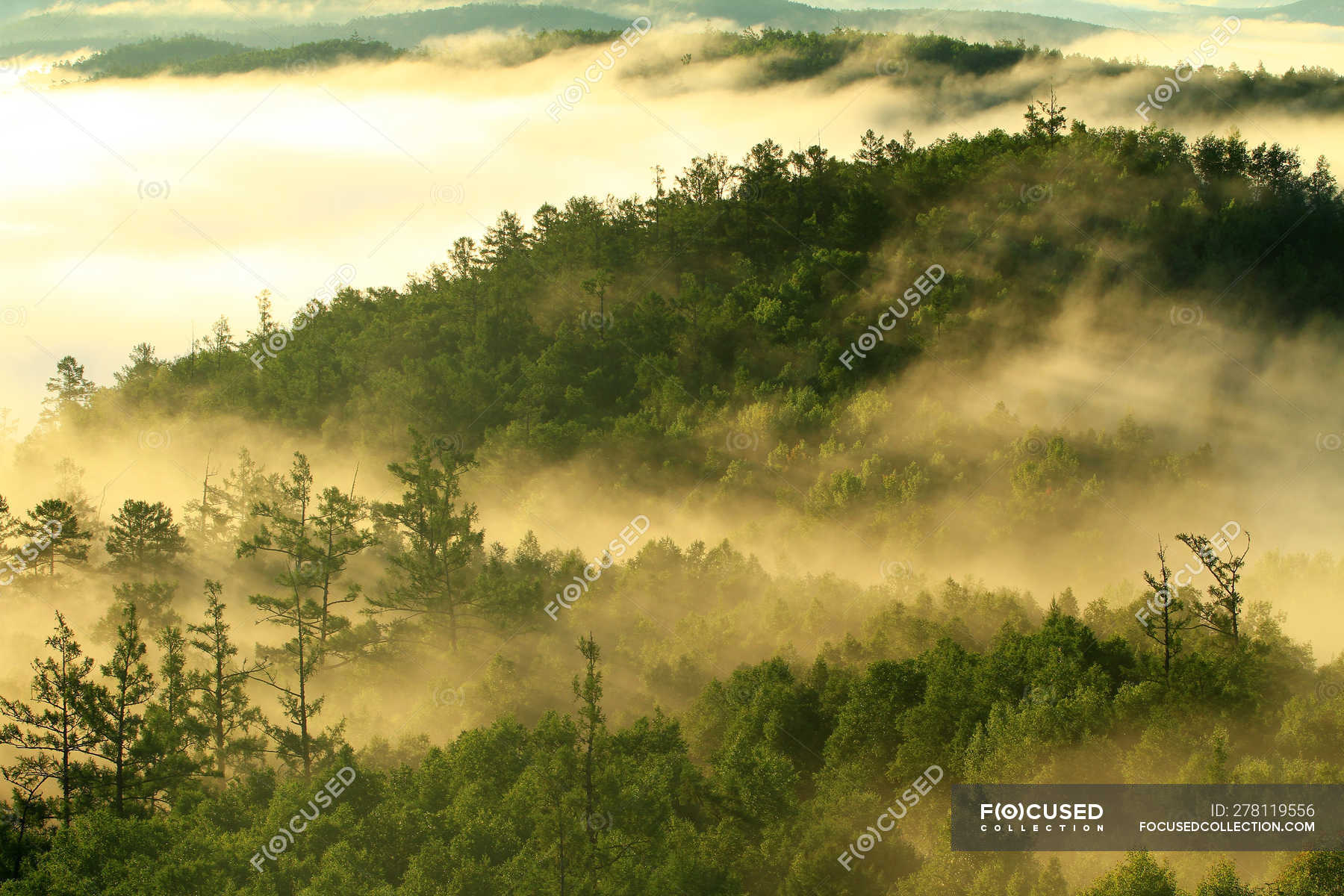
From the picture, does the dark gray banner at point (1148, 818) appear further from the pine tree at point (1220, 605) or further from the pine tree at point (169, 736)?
the pine tree at point (169, 736)

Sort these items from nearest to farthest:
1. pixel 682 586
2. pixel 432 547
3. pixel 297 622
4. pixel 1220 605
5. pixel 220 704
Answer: pixel 1220 605 → pixel 220 704 → pixel 297 622 → pixel 432 547 → pixel 682 586

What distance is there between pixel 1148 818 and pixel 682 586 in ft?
111

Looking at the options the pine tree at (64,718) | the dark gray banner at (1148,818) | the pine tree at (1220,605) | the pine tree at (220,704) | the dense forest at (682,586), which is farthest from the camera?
the pine tree at (220,704)

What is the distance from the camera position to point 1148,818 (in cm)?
3597

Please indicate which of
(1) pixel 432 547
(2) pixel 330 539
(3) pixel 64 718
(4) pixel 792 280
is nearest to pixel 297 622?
(2) pixel 330 539

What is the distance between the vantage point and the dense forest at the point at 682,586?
126 feet

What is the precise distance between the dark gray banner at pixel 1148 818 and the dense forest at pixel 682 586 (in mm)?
763

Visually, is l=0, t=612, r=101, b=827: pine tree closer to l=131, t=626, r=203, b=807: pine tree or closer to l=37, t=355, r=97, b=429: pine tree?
l=131, t=626, r=203, b=807: pine tree

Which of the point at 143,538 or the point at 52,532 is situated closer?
the point at 52,532

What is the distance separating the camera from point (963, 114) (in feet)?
645

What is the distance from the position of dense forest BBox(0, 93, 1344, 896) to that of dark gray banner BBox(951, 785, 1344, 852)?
0.76m

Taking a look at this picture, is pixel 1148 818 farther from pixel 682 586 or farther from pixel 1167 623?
pixel 682 586

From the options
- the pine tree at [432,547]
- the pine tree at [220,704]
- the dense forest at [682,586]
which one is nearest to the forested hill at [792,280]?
the dense forest at [682,586]

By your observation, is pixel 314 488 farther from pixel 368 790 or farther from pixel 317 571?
pixel 368 790
